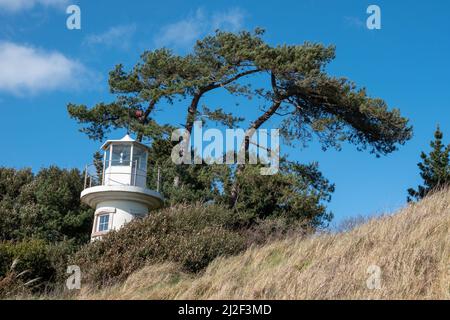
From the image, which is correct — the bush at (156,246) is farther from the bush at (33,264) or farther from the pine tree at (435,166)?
the pine tree at (435,166)

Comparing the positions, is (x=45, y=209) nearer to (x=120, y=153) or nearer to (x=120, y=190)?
(x=120, y=153)

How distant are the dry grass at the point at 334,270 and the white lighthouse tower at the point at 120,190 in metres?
5.83

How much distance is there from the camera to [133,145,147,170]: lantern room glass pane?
18422 mm

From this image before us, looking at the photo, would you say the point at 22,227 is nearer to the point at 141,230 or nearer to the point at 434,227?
the point at 141,230

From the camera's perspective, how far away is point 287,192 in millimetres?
20484

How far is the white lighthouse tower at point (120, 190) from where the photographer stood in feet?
58.3

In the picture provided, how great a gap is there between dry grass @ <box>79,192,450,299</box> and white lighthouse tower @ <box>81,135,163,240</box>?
19.1ft

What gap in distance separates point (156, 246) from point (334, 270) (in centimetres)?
548

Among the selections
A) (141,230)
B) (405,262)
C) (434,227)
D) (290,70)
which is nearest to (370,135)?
(290,70)

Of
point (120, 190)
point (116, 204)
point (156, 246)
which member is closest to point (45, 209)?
point (116, 204)

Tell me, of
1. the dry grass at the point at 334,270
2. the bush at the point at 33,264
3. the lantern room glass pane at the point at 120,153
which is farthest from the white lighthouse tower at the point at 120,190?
the dry grass at the point at 334,270

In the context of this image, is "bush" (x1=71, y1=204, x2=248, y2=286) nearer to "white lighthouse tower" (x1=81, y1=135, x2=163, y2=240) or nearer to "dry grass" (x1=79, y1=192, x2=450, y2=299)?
"dry grass" (x1=79, y1=192, x2=450, y2=299)

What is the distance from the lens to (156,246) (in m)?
14.0

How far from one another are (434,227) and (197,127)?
13.5 meters
